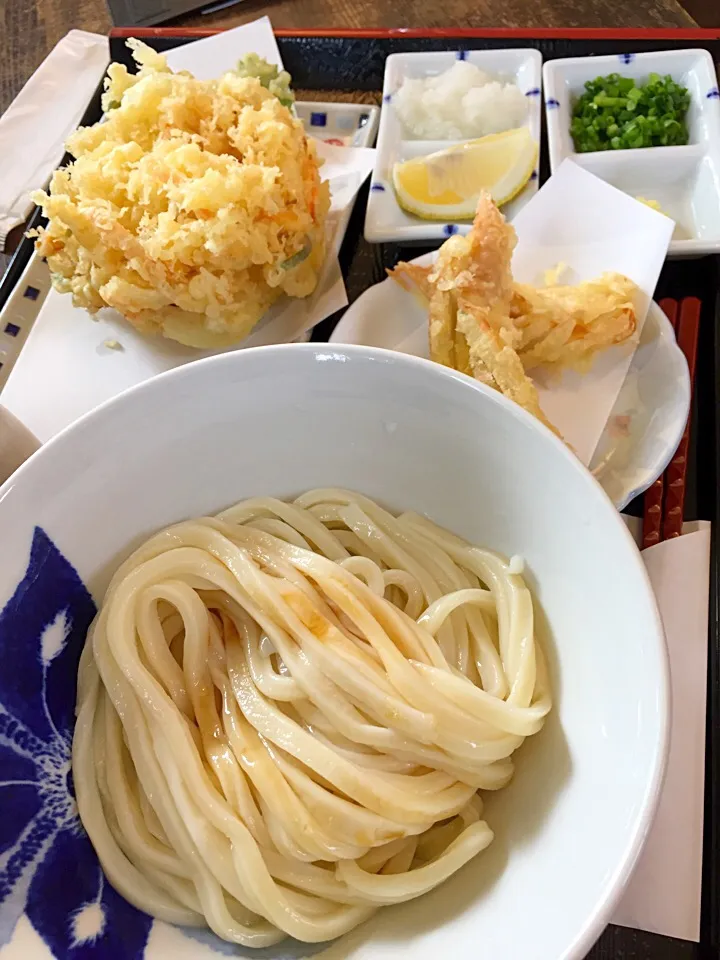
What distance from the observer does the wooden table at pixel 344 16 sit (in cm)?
200

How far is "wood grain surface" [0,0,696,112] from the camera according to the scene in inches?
78.6

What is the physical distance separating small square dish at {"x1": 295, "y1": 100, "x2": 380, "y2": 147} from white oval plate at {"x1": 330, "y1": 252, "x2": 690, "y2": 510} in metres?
0.54

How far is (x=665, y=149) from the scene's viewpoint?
169 centimetres

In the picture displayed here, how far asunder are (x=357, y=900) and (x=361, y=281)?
1254 millimetres

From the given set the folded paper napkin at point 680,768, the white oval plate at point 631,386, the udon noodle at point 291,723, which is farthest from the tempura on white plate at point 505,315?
the udon noodle at point 291,723

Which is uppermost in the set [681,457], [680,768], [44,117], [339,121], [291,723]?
[44,117]

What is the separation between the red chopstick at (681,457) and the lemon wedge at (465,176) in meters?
0.46

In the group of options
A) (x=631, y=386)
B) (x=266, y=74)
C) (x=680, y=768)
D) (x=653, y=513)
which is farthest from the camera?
(x=266, y=74)

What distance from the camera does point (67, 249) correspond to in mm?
1507

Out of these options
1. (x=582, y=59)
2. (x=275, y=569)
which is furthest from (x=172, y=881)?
(x=582, y=59)

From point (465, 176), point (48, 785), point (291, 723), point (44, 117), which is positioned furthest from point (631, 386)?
point (44, 117)

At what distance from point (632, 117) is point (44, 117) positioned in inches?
58.7

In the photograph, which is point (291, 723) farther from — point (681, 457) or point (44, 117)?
point (44, 117)

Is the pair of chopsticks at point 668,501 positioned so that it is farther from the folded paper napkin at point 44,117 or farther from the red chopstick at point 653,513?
the folded paper napkin at point 44,117
